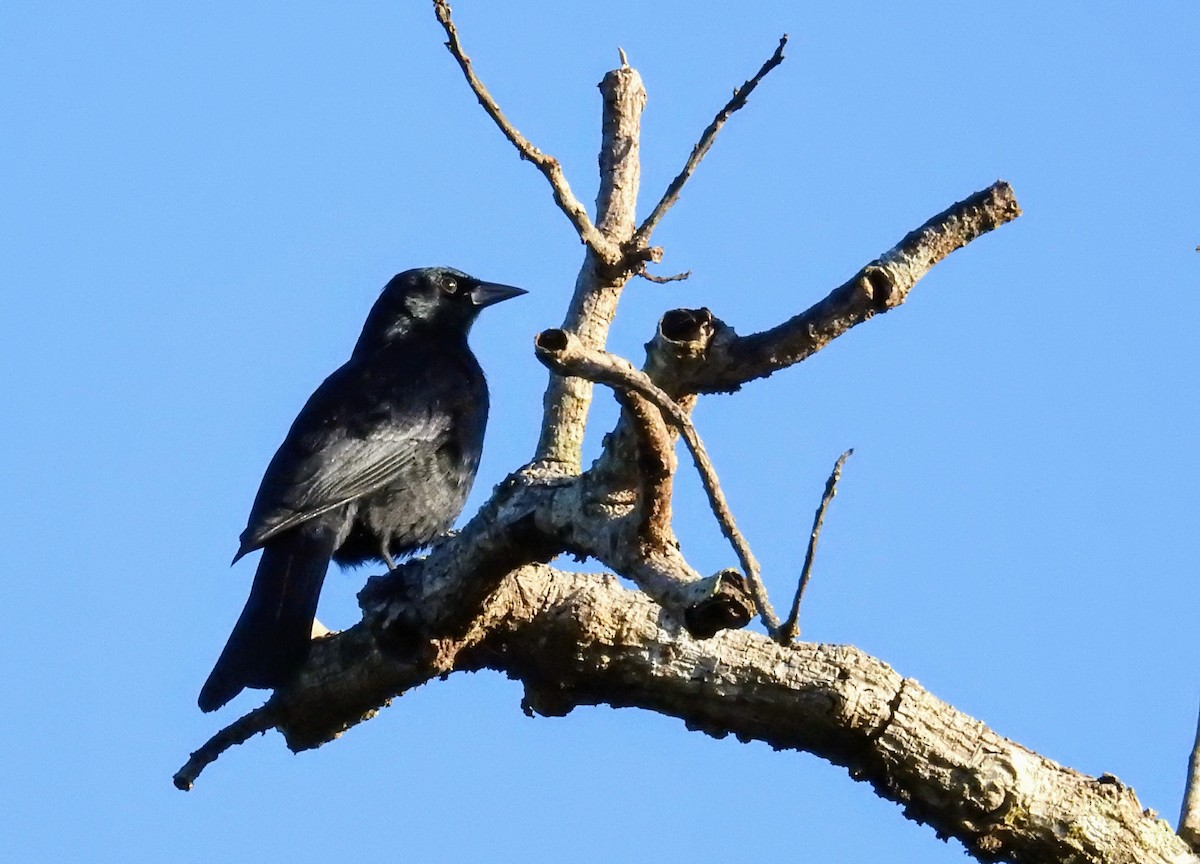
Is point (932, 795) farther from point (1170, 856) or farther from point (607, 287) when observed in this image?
point (607, 287)

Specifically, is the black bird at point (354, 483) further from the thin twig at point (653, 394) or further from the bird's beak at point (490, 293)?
the thin twig at point (653, 394)

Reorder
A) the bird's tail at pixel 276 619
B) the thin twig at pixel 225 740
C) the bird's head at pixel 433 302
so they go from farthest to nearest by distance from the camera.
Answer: the bird's head at pixel 433 302
the bird's tail at pixel 276 619
the thin twig at pixel 225 740

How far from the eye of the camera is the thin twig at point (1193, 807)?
4316 millimetres

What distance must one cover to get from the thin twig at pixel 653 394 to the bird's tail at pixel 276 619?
7.68 ft

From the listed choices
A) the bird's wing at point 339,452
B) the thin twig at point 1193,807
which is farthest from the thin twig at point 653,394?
the bird's wing at point 339,452

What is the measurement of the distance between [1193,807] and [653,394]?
2.17 m

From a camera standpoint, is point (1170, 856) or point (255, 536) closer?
point (1170, 856)

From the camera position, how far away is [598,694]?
4.85 m

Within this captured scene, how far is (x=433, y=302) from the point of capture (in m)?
8.27

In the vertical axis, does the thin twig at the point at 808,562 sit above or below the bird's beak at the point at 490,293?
below

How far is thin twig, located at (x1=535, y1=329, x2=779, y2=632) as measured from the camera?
2963mm

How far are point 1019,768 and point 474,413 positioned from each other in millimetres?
3505

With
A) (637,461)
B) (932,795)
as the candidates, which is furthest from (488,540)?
(932,795)

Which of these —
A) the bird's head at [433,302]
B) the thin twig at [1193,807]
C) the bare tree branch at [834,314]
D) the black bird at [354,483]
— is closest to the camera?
the bare tree branch at [834,314]
